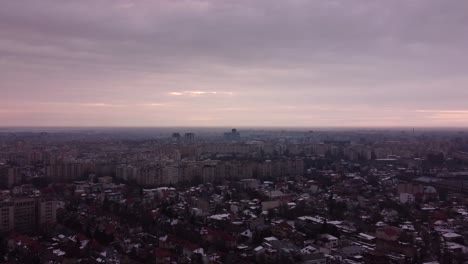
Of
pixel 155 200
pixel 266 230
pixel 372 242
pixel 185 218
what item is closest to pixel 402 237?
pixel 372 242

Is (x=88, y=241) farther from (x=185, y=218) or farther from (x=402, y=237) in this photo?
(x=402, y=237)

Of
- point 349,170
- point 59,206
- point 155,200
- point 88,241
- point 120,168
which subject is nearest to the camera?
point 88,241

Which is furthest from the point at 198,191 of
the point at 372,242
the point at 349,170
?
the point at 349,170

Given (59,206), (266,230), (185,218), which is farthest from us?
(59,206)

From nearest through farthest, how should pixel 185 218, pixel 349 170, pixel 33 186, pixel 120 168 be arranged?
pixel 185 218
pixel 33 186
pixel 120 168
pixel 349 170

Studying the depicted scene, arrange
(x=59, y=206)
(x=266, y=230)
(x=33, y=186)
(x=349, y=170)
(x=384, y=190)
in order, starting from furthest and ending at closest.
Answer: (x=349, y=170), (x=33, y=186), (x=384, y=190), (x=59, y=206), (x=266, y=230)

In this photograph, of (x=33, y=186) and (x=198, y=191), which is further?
(x=33, y=186)

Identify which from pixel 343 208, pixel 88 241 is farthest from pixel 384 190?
pixel 88 241

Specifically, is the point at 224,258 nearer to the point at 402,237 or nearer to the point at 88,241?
the point at 88,241

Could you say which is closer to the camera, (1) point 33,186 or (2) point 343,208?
(2) point 343,208
